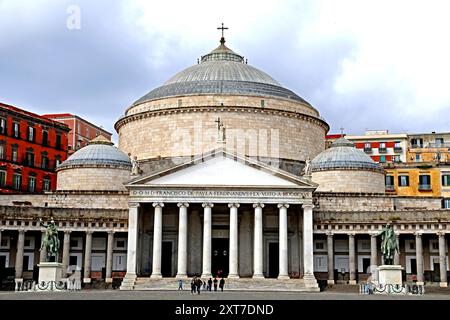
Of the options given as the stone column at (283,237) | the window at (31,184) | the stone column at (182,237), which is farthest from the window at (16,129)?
the stone column at (283,237)

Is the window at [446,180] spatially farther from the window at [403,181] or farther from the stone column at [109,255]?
the stone column at [109,255]

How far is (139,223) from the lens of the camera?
55.3 meters

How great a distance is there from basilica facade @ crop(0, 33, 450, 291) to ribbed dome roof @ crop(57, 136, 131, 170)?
144mm

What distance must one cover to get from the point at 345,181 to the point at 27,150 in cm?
3803

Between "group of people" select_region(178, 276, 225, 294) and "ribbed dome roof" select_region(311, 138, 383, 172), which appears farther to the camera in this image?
"ribbed dome roof" select_region(311, 138, 383, 172)

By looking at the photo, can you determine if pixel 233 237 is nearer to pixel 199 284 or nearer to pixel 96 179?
pixel 199 284

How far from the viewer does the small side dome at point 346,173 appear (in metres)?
63.9

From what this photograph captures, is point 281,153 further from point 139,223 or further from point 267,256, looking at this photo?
point 139,223

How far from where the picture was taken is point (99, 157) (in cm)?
6488

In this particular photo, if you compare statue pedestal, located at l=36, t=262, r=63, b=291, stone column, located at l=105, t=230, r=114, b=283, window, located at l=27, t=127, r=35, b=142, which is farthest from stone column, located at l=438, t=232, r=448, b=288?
window, located at l=27, t=127, r=35, b=142

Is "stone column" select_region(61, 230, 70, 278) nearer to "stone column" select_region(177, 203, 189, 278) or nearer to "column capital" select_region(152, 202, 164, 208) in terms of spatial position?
"column capital" select_region(152, 202, 164, 208)

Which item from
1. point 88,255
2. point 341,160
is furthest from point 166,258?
point 341,160

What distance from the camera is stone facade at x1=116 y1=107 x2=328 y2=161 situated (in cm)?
6481
